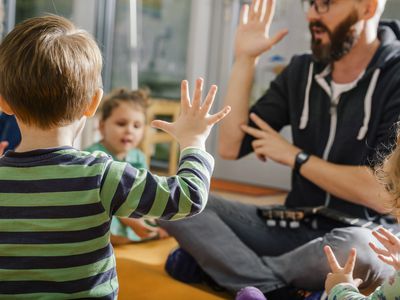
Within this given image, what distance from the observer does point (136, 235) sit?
6.51 feet

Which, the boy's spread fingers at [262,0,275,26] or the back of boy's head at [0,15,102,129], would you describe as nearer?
the back of boy's head at [0,15,102,129]

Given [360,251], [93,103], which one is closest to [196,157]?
[93,103]

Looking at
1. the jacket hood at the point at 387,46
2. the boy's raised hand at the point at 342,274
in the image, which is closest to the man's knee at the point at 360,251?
the boy's raised hand at the point at 342,274

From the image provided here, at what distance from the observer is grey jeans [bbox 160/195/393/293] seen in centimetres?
129

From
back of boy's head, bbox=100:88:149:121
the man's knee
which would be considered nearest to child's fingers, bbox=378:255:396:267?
the man's knee

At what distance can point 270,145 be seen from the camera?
1547 mm

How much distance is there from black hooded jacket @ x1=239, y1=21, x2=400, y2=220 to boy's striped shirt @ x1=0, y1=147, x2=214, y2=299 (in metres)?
0.77

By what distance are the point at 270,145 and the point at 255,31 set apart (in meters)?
0.37

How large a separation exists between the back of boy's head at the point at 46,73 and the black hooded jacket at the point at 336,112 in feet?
2.69

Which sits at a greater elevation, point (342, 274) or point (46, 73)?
point (46, 73)

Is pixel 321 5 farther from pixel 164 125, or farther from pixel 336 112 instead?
pixel 164 125

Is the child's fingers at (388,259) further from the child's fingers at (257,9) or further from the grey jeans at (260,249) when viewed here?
the child's fingers at (257,9)

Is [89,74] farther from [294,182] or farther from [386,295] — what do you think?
[294,182]

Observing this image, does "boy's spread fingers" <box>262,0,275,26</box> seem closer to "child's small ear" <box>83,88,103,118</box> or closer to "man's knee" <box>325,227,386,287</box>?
"man's knee" <box>325,227,386,287</box>
